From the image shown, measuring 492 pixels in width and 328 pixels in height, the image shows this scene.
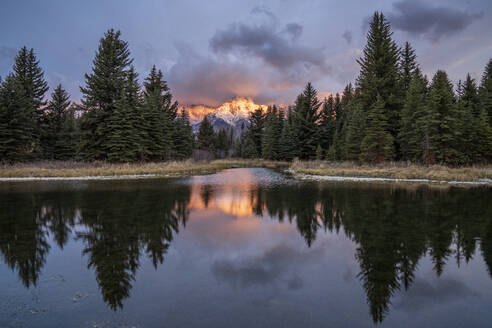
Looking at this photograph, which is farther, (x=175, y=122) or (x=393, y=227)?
(x=175, y=122)

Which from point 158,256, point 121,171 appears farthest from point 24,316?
point 121,171

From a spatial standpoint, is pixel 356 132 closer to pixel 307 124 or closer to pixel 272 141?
pixel 307 124

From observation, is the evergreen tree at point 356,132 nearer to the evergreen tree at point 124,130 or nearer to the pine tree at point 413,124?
the pine tree at point 413,124

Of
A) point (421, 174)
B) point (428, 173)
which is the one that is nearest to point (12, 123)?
point (421, 174)

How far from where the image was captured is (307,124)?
60219 millimetres

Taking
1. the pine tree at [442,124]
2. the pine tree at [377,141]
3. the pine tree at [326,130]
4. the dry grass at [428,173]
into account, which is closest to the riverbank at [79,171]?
the dry grass at [428,173]

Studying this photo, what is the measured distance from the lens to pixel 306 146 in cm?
6047

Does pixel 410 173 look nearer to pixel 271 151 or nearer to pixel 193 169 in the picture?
pixel 193 169

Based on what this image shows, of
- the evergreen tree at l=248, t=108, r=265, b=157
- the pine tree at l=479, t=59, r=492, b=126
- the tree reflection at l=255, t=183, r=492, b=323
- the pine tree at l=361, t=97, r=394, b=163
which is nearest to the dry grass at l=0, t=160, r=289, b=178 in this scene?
the tree reflection at l=255, t=183, r=492, b=323

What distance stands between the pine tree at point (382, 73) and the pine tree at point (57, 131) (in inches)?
1758

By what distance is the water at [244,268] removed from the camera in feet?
13.3

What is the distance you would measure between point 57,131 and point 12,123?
1620 cm

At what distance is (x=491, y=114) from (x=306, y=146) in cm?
2972

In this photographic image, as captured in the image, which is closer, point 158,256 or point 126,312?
point 126,312
